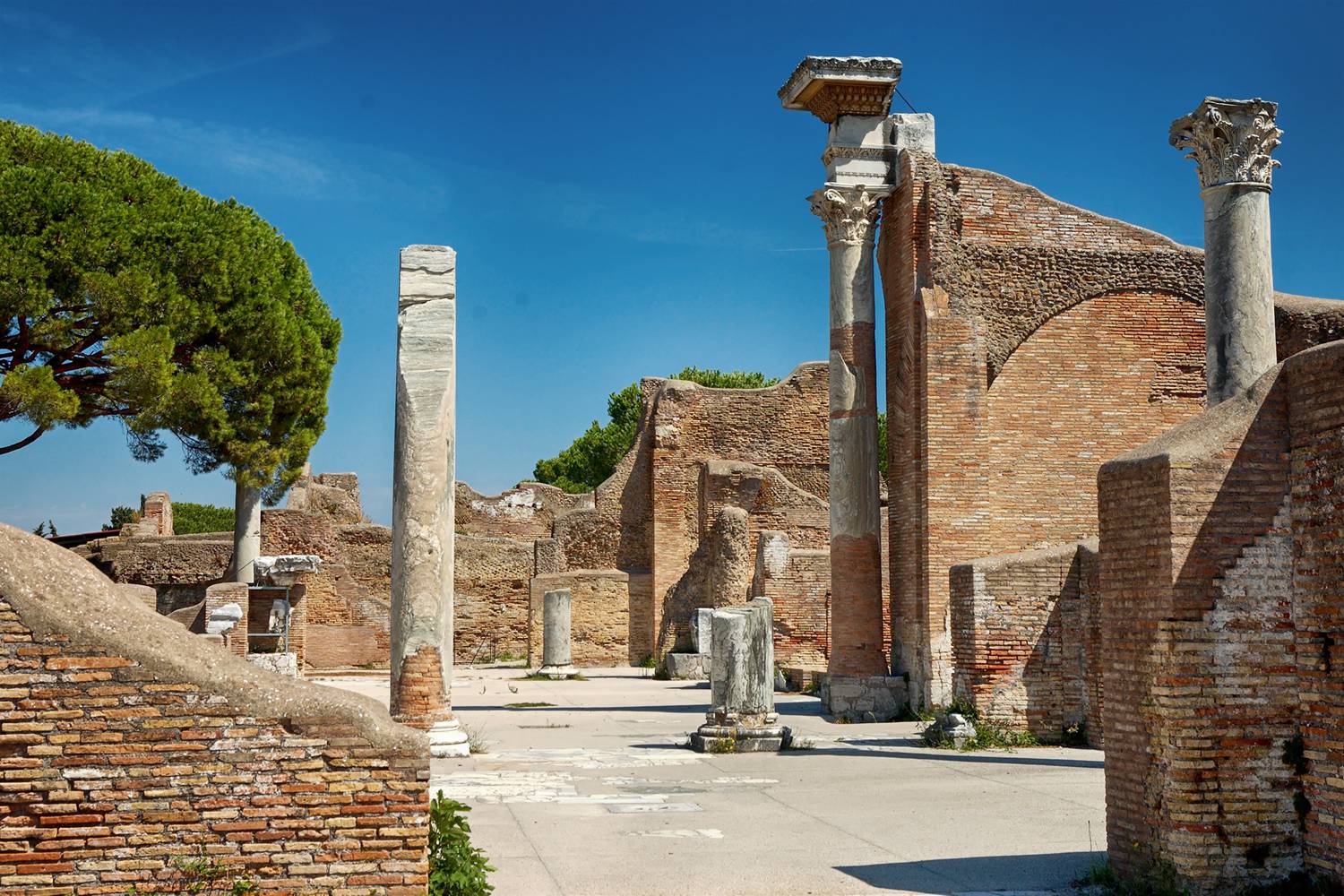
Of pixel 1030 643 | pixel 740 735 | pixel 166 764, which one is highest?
pixel 1030 643

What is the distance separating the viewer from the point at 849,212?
16.7 metres

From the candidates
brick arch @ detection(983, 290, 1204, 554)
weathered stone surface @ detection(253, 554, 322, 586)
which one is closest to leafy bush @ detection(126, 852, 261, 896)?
brick arch @ detection(983, 290, 1204, 554)

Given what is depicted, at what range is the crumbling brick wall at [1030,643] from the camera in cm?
1248

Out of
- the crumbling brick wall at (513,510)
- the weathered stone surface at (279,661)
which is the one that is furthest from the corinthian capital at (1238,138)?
the crumbling brick wall at (513,510)

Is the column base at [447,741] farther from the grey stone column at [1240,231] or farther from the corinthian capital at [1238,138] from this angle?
the corinthian capital at [1238,138]

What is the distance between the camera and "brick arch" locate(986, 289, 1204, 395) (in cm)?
1666

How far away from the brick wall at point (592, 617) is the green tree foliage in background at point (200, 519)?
26097mm

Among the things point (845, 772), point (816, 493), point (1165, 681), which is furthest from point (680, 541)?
point (1165, 681)

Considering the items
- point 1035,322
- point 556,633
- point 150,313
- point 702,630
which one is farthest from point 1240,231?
point 150,313

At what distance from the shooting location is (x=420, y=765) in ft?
18.0

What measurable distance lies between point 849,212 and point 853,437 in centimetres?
293

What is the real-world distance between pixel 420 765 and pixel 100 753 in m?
1.27

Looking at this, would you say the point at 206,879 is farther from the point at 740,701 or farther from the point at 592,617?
the point at 592,617

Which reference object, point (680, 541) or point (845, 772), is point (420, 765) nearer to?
point (845, 772)
